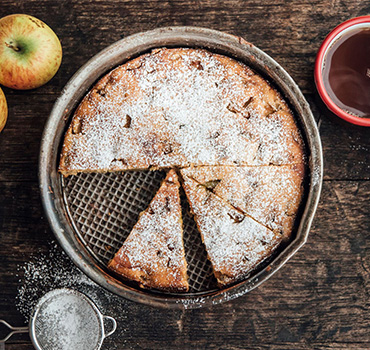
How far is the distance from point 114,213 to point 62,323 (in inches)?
22.9

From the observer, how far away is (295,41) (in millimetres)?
1986

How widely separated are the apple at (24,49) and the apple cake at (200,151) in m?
0.29

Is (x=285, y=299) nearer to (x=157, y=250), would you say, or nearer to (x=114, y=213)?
(x=157, y=250)

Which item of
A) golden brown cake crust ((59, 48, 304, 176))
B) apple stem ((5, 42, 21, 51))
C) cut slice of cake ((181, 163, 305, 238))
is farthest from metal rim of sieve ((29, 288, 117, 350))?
apple stem ((5, 42, 21, 51))

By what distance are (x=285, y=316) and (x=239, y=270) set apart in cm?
44

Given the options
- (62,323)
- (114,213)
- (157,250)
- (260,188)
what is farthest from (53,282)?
(260,188)

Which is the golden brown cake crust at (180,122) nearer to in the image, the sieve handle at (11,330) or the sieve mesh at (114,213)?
the sieve mesh at (114,213)

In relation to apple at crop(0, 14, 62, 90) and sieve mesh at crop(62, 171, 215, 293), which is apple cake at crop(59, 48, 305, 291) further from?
apple at crop(0, 14, 62, 90)

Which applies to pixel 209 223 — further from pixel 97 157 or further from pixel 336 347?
pixel 336 347

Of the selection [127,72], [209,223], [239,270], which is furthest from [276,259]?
[127,72]

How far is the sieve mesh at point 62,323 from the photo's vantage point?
6.24ft

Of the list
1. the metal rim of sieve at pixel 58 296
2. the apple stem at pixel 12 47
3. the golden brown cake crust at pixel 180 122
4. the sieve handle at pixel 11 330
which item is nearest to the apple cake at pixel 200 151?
the golden brown cake crust at pixel 180 122

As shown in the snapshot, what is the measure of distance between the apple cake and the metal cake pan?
0.14ft

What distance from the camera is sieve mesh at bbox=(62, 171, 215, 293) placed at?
1.84 metres
